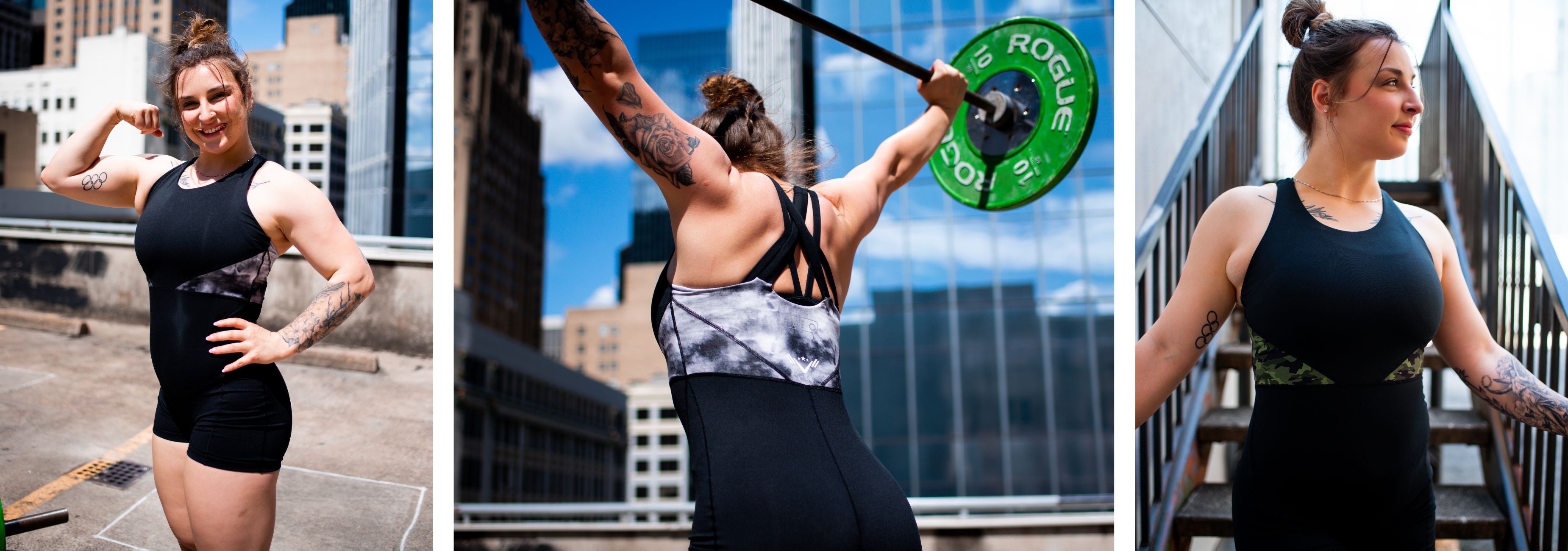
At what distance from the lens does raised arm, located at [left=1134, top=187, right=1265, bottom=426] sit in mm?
1923

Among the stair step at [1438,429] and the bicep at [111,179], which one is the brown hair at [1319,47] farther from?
the bicep at [111,179]

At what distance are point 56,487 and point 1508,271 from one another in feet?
14.9

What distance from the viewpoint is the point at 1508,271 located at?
8.62 feet

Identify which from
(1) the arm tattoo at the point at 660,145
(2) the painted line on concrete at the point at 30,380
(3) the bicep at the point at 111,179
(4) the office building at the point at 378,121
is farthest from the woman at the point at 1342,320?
(2) the painted line on concrete at the point at 30,380

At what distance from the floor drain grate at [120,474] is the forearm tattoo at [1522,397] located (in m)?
3.79

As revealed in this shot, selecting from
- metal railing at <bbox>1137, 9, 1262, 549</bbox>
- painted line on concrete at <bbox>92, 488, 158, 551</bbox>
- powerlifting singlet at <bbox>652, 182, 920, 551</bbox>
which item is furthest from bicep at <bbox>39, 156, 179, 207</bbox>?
metal railing at <bbox>1137, 9, 1262, 549</bbox>

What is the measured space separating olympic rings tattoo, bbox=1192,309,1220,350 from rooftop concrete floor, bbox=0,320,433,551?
8.37 feet

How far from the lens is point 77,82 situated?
3.44 metres

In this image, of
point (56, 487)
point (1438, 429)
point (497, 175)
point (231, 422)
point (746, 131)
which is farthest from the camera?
point (497, 175)

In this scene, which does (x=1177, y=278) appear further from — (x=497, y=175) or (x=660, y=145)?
(x=497, y=175)

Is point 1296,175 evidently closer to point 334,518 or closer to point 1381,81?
point 1381,81

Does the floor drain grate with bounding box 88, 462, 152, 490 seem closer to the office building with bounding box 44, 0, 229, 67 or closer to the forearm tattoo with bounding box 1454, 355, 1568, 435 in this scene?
the office building with bounding box 44, 0, 229, 67

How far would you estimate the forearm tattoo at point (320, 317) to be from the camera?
2160 millimetres

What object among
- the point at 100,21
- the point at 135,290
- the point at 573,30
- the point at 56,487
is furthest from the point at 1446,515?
the point at 100,21
